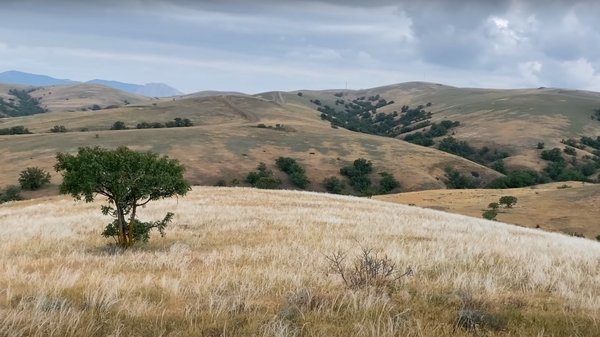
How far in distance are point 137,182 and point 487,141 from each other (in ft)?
617

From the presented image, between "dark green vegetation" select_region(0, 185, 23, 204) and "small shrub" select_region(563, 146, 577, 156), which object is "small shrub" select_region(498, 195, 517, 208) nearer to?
"dark green vegetation" select_region(0, 185, 23, 204)

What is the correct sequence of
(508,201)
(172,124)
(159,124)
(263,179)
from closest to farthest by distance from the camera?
(508,201), (263,179), (159,124), (172,124)

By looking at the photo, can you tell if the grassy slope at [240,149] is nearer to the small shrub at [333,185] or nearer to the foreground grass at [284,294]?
the small shrub at [333,185]

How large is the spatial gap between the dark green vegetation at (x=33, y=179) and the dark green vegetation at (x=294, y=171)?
51864mm

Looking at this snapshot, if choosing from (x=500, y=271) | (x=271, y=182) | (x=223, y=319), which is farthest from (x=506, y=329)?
(x=271, y=182)

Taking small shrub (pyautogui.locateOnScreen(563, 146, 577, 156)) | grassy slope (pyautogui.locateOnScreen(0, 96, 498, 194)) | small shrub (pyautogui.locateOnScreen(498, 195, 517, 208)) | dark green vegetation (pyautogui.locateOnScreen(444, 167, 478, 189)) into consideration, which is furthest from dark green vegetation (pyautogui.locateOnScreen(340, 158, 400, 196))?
small shrub (pyautogui.locateOnScreen(563, 146, 577, 156))

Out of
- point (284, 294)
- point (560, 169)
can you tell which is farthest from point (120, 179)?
point (560, 169)

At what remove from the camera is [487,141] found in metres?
186

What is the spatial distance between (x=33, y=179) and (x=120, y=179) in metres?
82.9

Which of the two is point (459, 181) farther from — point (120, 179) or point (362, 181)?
point (120, 179)

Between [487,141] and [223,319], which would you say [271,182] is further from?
[487,141]

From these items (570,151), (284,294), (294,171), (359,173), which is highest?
(284,294)

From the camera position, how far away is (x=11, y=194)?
263ft

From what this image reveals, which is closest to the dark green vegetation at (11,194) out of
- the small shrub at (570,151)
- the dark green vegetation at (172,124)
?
the dark green vegetation at (172,124)
